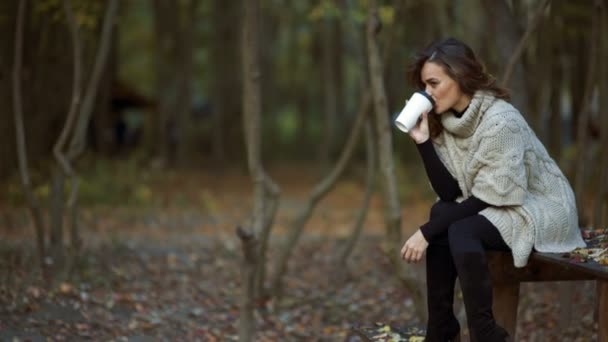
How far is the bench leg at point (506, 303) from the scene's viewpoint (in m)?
4.21

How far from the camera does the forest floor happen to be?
6.10 meters

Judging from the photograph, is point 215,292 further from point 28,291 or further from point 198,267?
point 28,291

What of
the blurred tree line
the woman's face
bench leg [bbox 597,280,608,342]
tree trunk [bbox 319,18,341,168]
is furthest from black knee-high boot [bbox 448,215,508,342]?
tree trunk [bbox 319,18,341,168]

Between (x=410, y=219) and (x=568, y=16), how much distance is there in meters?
4.03

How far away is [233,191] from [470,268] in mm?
14469

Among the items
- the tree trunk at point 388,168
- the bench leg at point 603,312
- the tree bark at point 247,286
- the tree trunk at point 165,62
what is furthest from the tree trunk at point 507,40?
the tree trunk at point 165,62

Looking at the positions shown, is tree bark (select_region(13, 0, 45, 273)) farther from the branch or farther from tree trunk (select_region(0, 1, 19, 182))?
the branch

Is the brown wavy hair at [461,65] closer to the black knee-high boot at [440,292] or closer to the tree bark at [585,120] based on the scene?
the black knee-high boot at [440,292]

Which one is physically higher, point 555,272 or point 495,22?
point 495,22

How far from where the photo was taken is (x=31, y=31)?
12.2 meters

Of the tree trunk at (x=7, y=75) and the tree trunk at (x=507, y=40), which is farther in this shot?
the tree trunk at (x=7, y=75)

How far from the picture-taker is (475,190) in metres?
3.92

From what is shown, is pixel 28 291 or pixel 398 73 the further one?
pixel 398 73

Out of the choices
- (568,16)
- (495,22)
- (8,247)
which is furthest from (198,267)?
(568,16)
